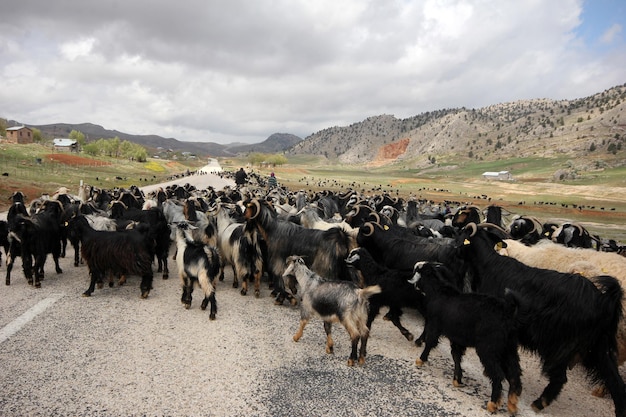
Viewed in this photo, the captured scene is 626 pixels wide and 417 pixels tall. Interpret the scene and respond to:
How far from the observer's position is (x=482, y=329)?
4.93m

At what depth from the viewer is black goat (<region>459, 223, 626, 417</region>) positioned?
481cm

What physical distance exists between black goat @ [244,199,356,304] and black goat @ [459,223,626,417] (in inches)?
144

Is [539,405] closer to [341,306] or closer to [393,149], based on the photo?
[341,306]

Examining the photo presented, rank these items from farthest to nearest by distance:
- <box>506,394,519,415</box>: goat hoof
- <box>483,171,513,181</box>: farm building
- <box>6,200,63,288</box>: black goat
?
<box>483,171,513,181</box>: farm building
<box>6,200,63,288</box>: black goat
<box>506,394,519,415</box>: goat hoof

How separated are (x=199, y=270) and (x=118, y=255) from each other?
6.98 ft

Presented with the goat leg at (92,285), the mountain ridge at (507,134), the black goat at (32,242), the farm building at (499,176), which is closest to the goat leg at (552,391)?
the goat leg at (92,285)

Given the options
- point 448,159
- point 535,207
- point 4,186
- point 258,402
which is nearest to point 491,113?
point 448,159

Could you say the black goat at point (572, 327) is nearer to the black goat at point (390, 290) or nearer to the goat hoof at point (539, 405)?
the goat hoof at point (539, 405)

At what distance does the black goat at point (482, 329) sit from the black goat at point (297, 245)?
2.84 m

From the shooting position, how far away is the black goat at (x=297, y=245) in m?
8.34

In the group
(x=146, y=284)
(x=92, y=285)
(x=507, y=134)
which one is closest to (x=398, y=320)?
(x=146, y=284)

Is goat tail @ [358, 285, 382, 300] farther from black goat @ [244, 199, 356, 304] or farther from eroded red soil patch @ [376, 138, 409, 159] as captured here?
eroded red soil patch @ [376, 138, 409, 159]

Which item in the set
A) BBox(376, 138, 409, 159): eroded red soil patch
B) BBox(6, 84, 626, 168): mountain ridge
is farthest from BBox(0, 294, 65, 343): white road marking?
BBox(376, 138, 409, 159): eroded red soil patch

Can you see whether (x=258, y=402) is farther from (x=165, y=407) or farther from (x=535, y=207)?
(x=535, y=207)
